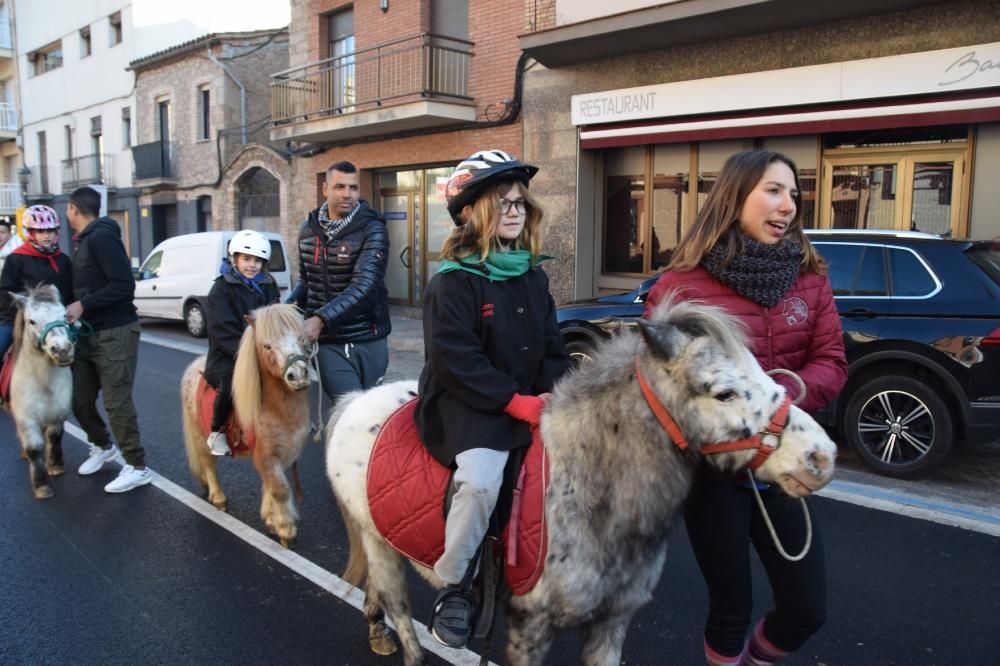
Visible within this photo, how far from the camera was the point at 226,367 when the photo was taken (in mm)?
4895

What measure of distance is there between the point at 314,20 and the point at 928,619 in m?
18.2

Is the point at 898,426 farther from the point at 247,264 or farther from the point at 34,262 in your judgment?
the point at 34,262

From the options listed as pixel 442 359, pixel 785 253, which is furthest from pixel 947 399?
pixel 442 359

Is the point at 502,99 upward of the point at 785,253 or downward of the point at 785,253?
upward

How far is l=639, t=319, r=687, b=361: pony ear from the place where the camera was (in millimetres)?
2107

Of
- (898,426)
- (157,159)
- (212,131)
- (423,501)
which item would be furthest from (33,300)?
(157,159)

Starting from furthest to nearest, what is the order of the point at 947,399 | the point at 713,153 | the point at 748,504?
the point at 713,153
the point at 947,399
the point at 748,504

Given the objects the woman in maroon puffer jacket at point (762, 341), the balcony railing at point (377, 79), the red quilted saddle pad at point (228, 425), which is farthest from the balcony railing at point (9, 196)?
the woman in maroon puffer jacket at point (762, 341)

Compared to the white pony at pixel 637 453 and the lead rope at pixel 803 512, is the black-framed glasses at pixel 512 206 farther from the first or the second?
the lead rope at pixel 803 512

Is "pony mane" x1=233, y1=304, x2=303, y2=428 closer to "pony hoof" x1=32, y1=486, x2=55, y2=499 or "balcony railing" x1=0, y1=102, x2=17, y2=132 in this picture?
"pony hoof" x1=32, y1=486, x2=55, y2=499

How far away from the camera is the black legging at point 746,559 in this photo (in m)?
2.46

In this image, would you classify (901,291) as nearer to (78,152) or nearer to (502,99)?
(502,99)

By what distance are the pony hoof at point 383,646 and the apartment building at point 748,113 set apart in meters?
9.11

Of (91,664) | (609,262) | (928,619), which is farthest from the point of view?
(609,262)
